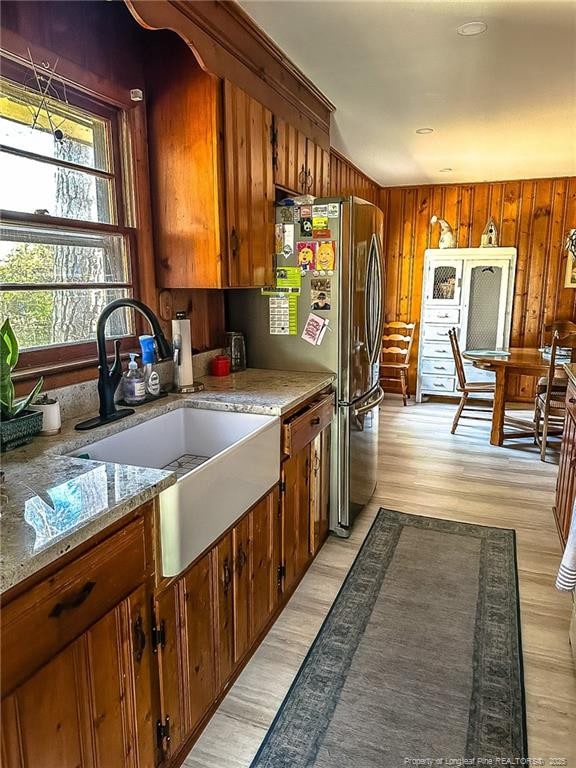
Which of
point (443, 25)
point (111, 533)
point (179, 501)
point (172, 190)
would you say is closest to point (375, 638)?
point (179, 501)

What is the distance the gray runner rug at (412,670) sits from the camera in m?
1.58

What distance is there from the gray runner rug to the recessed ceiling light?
2.46 metres

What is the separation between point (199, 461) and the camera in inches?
82.4

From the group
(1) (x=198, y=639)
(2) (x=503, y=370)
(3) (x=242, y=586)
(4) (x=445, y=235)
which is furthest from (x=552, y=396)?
(1) (x=198, y=639)

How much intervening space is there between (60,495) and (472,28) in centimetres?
240

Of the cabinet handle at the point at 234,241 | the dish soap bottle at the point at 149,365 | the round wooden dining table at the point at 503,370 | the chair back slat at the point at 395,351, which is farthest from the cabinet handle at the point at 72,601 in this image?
the chair back slat at the point at 395,351

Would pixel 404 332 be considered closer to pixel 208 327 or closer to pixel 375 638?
pixel 208 327

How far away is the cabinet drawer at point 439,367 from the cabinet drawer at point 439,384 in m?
0.06

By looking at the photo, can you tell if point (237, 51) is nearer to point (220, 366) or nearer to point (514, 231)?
point (220, 366)

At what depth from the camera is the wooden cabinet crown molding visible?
5.82ft

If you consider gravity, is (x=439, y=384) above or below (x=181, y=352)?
below

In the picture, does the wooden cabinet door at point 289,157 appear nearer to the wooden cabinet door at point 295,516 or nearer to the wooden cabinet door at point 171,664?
the wooden cabinet door at point 295,516

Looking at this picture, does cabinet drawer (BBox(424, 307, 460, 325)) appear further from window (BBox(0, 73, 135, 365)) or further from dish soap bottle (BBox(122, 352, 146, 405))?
dish soap bottle (BBox(122, 352, 146, 405))

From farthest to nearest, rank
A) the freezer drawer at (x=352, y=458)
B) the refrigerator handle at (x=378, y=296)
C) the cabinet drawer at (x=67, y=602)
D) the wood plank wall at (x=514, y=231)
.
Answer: the wood plank wall at (x=514, y=231) → the refrigerator handle at (x=378, y=296) → the freezer drawer at (x=352, y=458) → the cabinet drawer at (x=67, y=602)
